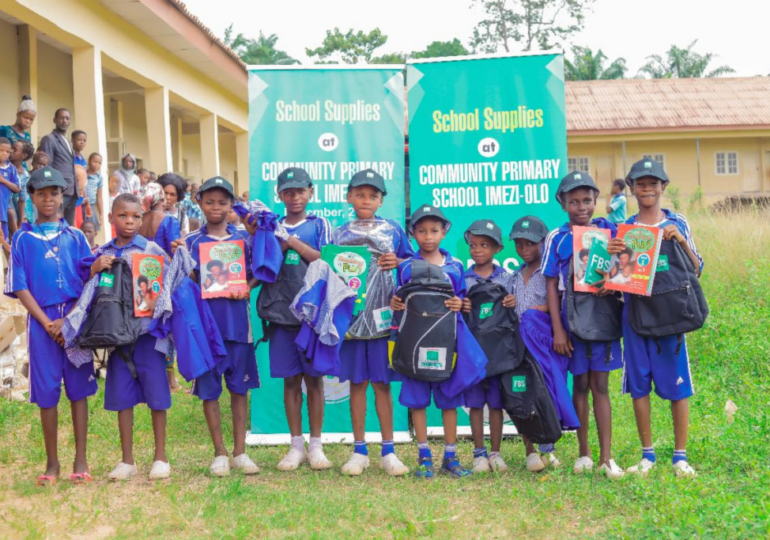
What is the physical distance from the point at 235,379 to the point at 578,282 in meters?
2.29

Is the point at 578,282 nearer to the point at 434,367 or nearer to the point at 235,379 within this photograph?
the point at 434,367

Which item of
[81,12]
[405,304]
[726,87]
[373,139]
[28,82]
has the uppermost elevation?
[726,87]

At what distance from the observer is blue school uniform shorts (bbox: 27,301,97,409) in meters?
4.82

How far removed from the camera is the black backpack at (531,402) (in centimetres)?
492

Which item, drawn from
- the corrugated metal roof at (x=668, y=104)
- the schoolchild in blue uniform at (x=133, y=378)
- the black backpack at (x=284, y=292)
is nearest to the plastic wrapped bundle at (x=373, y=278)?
the black backpack at (x=284, y=292)

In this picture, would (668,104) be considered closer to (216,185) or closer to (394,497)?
(216,185)

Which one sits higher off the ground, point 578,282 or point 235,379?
point 578,282

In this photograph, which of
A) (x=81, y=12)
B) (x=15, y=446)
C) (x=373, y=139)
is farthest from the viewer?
(x=81, y=12)

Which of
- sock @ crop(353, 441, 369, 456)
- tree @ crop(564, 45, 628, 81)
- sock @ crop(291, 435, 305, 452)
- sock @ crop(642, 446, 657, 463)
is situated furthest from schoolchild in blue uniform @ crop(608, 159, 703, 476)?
tree @ crop(564, 45, 628, 81)

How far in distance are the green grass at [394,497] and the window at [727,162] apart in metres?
24.5

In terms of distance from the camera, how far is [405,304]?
5.12 m

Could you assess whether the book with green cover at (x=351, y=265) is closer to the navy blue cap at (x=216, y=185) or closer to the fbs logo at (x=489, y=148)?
the navy blue cap at (x=216, y=185)

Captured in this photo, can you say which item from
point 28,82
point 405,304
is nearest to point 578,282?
point 405,304

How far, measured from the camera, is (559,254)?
5.00m
